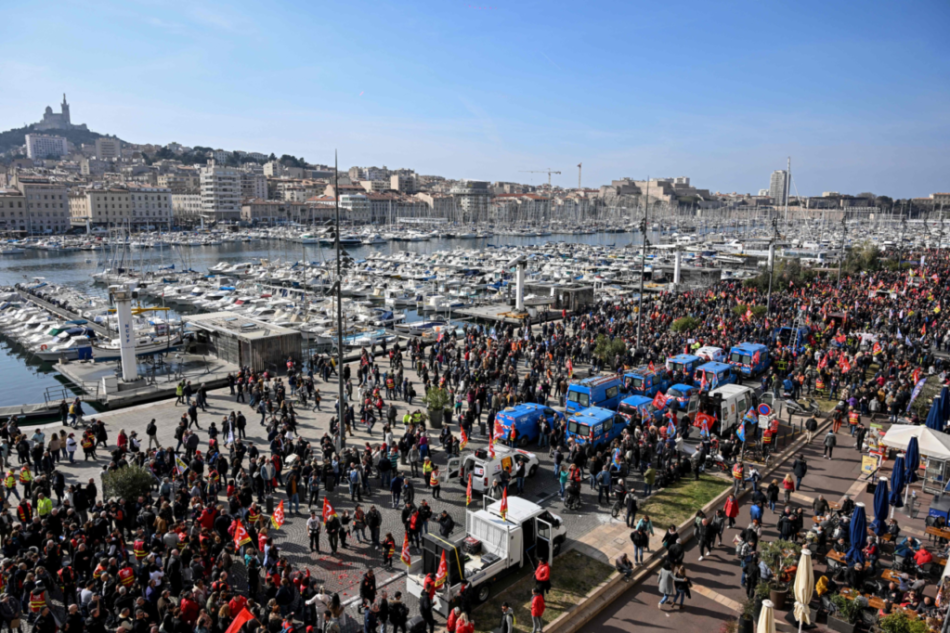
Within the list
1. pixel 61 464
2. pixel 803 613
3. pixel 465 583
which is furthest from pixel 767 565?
pixel 61 464

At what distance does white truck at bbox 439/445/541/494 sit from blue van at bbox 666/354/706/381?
914 centimetres

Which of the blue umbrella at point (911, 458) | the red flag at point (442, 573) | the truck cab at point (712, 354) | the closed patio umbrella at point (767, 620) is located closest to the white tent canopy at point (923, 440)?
the blue umbrella at point (911, 458)

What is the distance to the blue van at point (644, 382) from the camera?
68.1 ft

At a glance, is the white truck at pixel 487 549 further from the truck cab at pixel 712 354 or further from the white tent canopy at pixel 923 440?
the truck cab at pixel 712 354

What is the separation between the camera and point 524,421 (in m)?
17.0

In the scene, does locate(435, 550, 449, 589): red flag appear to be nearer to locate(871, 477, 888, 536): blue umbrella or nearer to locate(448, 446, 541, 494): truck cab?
locate(448, 446, 541, 494): truck cab

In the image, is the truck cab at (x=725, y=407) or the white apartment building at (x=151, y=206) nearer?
the truck cab at (x=725, y=407)

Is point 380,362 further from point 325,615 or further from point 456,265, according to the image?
point 456,265

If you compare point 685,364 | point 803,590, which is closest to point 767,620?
point 803,590

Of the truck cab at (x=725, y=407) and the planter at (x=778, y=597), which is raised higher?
the truck cab at (x=725, y=407)

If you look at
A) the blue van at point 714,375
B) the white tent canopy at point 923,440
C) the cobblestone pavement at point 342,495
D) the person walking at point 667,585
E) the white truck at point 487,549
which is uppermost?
the white tent canopy at point 923,440

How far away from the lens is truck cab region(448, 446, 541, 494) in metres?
13.7

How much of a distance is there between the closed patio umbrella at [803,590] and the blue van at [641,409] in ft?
28.6

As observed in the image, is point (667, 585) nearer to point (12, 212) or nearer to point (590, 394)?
point (590, 394)
